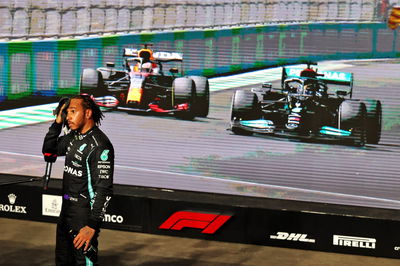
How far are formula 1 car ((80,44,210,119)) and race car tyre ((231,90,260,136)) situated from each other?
266 millimetres

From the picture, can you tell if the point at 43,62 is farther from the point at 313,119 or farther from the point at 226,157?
the point at 313,119

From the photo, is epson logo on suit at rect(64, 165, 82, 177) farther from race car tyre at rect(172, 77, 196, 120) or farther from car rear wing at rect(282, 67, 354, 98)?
car rear wing at rect(282, 67, 354, 98)

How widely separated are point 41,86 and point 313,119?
2.68 meters

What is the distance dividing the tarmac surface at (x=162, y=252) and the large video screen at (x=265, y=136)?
19.0 inches

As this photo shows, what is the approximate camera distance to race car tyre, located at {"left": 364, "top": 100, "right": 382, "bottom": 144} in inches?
239

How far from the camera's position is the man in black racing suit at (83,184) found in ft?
13.2

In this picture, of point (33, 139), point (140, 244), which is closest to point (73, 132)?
point (140, 244)

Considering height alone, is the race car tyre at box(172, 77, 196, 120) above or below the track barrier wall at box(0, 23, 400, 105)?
below

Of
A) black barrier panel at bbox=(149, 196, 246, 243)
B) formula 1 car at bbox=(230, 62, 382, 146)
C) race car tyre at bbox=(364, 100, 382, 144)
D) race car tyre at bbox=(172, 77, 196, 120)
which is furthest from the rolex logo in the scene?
race car tyre at bbox=(364, 100, 382, 144)

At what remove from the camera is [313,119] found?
6305 millimetres

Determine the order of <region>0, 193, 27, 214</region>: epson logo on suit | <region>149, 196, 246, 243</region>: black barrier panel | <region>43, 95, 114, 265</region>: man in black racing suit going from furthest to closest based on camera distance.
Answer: <region>0, 193, 27, 214</region>: epson logo on suit
<region>149, 196, 246, 243</region>: black barrier panel
<region>43, 95, 114, 265</region>: man in black racing suit

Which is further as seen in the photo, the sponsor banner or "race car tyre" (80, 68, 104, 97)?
"race car tyre" (80, 68, 104, 97)

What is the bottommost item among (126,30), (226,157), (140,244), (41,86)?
(140,244)

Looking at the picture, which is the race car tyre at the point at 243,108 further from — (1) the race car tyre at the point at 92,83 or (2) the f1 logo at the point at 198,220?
(1) the race car tyre at the point at 92,83
